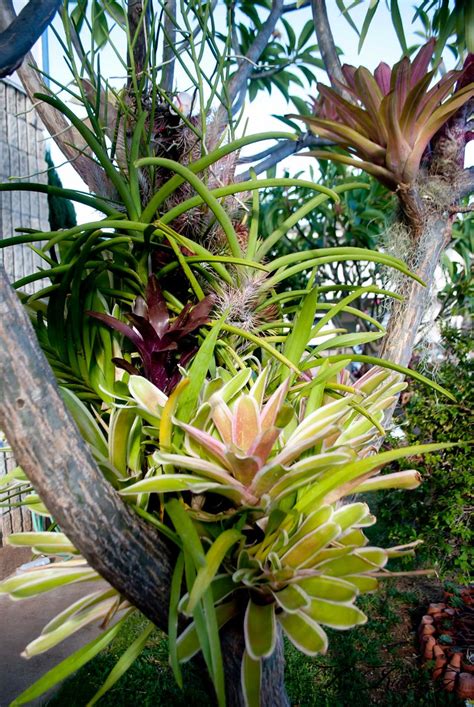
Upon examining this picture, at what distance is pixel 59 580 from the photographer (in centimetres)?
51

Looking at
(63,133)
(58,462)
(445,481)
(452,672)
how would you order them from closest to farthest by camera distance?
(58,462) < (63,133) < (452,672) < (445,481)

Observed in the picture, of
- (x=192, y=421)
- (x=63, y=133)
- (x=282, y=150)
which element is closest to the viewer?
(x=192, y=421)

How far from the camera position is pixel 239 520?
477mm

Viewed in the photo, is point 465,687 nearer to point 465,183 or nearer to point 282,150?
point 465,183

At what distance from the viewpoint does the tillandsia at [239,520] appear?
0.44m

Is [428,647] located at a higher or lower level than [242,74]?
lower

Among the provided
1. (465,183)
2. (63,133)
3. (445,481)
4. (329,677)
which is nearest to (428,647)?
(329,677)

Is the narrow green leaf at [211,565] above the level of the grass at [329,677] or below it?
above

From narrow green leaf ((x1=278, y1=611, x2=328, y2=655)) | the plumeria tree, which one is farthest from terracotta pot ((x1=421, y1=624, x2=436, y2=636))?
narrow green leaf ((x1=278, y1=611, x2=328, y2=655))

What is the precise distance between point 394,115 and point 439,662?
1.74 metres

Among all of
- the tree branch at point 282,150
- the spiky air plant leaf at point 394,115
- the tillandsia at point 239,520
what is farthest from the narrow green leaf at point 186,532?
the tree branch at point 282,150

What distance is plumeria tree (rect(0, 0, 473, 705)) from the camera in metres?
0.41

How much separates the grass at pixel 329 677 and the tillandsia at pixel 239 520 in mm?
1188

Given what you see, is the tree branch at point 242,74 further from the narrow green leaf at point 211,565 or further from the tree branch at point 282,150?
the narrow green leaf at point 211,565
